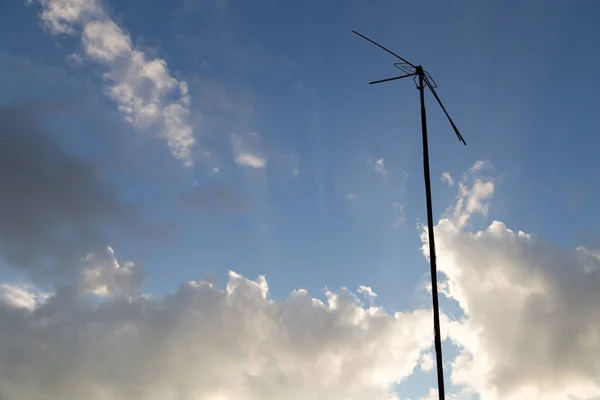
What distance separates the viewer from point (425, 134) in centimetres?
2805

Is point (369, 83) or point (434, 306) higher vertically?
point (369, 83)

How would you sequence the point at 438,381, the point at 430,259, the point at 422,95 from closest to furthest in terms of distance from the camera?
1. the point at 438,381
2. the point at 430,259
3. the point at 422,95

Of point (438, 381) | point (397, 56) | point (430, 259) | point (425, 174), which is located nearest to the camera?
point (438, 381)

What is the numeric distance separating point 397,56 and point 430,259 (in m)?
16.0

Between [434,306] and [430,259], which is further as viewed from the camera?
[430,259]

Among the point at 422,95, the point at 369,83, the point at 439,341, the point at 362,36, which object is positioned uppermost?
the point at 362,36

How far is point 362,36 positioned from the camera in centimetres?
3488

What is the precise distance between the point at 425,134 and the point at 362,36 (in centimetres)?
1064

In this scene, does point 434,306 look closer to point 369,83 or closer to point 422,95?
point 422,95

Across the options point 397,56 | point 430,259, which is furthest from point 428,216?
point 397,56

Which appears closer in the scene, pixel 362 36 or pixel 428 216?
pixel 428 216

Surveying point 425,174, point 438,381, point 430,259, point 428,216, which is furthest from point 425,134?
point 438,381

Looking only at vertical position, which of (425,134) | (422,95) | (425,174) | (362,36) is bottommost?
(425,174)

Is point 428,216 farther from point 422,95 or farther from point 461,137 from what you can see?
point 461,137
